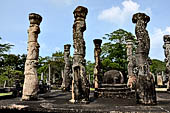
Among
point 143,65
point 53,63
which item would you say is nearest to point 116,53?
point 53,63

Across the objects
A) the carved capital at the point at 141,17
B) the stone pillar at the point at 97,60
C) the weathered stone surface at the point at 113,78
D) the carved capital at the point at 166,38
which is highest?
the carved capital at the point at 166,38

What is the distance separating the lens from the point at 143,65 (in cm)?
527

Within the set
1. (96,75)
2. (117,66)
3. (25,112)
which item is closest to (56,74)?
(117,66)

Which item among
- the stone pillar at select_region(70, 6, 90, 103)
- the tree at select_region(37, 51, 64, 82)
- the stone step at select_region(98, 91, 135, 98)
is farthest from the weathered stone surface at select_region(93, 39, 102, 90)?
the tree at select_region(37, 51, 64, 82)

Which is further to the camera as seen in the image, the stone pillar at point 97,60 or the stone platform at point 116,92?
the stone pillar at point 97,60

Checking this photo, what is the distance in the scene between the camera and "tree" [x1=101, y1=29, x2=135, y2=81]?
88.8 feet

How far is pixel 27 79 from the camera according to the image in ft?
22.9

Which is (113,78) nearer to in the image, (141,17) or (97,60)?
(97,60)

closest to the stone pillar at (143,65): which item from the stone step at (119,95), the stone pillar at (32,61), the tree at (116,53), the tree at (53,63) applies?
the stone step at (119,95)

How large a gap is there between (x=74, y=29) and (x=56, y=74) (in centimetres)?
3736

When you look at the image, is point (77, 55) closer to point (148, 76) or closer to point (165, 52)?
point (148, 76)

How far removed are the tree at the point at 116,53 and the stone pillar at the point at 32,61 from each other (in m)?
20.4

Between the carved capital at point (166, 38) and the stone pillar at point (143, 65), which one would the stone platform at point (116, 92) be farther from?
the carved capital at point (166, 38)

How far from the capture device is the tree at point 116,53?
27.1 m
